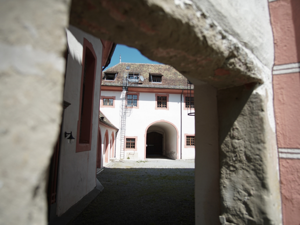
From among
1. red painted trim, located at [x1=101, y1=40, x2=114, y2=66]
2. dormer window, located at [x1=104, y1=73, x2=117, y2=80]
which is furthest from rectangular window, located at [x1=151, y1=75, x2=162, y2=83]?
red painted trim, located at [x1=101, y1=40, x2=114, y2=66]

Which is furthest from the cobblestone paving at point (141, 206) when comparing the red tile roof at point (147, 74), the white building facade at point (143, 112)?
the red tile roof at point (147, 74)

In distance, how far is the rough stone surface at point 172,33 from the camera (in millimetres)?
1068

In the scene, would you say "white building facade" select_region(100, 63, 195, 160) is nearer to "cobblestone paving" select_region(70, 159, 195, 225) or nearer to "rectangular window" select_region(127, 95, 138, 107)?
"rectangular window" select_region(127, 95, 138, 107)

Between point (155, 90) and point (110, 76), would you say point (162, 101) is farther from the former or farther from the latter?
point (110, 76)

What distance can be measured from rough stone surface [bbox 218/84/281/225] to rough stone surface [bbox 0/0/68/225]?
1.72m

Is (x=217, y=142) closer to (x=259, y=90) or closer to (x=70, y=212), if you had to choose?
(x=259, y=90)

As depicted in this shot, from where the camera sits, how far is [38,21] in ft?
2.30

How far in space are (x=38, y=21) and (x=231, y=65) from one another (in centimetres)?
143

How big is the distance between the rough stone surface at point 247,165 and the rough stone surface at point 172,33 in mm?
321

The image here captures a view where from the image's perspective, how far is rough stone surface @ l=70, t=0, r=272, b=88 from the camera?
1.07 metres

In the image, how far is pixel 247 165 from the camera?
Result: 6.25ft

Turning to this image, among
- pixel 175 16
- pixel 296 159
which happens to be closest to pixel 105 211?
pixel 296 159

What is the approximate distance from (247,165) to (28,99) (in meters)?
1.84

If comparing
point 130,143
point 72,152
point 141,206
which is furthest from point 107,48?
point 130,143
